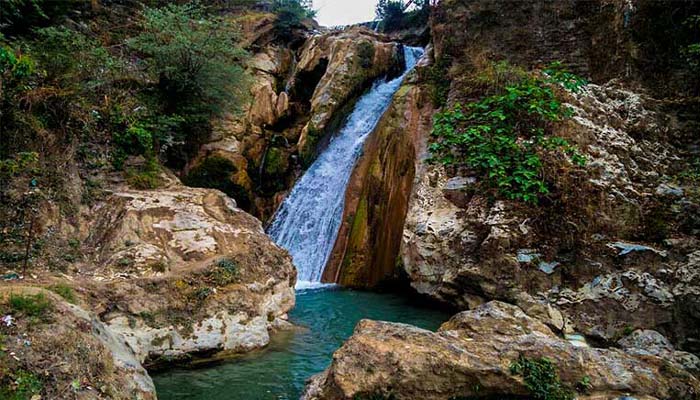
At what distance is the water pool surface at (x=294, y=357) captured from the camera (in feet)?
15.8

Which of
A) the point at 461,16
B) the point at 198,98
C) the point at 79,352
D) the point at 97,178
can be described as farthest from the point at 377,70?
the point at 79,352

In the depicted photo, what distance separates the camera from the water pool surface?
15.8 feet

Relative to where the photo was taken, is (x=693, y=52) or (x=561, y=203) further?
(x=693, y=52)

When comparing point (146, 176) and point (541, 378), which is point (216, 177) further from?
point (541, 378)

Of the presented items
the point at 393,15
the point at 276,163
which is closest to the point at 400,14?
the point at 393,15

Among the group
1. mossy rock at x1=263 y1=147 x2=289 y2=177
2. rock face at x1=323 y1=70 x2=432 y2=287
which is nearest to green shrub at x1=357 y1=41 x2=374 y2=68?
rock face at x1=323 y1=70 x2=432 y2=287

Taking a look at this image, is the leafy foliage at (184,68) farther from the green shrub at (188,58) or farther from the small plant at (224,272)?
the small plant at (224,272)

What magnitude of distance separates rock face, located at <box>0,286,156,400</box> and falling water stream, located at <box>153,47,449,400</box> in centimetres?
128

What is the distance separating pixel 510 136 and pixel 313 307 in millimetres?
5393

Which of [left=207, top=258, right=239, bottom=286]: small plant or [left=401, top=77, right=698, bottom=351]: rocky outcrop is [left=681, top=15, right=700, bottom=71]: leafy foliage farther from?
[left=207, top=258, right=239, bottom=286]: small plant

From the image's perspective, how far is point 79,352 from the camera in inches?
129

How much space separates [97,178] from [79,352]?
5338 millimetres

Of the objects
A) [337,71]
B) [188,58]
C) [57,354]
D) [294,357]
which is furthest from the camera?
[337,71]

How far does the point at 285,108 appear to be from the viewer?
16438mm
